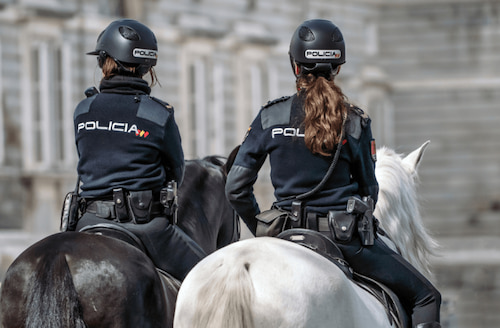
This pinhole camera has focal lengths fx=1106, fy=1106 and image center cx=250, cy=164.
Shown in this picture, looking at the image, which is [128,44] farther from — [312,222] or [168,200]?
[312,222]

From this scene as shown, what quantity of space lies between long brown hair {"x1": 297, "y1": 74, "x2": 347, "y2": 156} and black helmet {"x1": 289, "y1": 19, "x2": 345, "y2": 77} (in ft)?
0.44

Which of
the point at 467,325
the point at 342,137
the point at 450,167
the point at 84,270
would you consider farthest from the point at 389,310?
the point at 450,167

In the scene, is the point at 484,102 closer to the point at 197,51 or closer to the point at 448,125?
the point at 448,125

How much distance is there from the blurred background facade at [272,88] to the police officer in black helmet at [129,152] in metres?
4.98

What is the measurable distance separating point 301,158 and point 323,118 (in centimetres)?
19

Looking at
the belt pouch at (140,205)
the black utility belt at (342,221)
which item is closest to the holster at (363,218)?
the black utility belt at (342,221)

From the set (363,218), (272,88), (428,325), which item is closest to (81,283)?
(363,218)

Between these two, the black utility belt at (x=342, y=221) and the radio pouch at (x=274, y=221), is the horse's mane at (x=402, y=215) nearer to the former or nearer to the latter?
the black utility belt at (x=342, y=221)

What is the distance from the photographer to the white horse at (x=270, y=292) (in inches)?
152

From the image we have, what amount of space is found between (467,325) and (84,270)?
19.0 metres

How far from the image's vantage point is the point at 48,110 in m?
16.0

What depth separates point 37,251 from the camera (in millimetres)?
4539

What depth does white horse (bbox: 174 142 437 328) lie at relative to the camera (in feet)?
12.7

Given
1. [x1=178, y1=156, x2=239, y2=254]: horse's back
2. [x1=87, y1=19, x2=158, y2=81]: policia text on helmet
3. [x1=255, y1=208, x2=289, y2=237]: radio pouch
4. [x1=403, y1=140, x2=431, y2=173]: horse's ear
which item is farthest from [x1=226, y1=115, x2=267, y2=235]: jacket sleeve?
[x1=403, y1=140, x2=431, y2=173]: horse's ear
